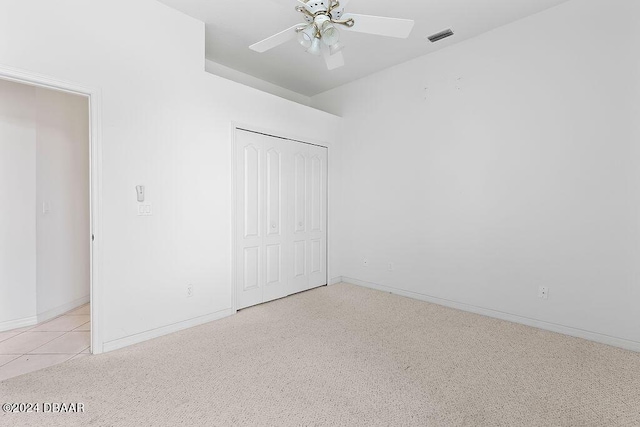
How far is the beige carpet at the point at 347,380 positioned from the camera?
1.69m

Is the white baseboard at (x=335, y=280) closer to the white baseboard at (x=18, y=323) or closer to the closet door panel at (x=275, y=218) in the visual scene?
the closet door panel at (x=275, y=218)

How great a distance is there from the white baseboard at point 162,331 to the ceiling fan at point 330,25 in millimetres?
2614

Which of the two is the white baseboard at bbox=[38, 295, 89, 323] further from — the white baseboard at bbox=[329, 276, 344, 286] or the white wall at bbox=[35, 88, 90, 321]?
the white baseboard at bbox=[329, 276, 344, 286]

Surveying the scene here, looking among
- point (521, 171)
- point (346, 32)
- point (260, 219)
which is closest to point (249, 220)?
point (260, 219)

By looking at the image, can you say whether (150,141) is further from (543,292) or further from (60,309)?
(543,292)

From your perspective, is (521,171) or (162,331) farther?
(521,171)

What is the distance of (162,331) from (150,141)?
175cm

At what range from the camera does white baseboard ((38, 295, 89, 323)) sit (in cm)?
311


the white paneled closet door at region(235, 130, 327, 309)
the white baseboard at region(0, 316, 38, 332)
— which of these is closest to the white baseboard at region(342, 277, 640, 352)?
the white paneled closet door at region(235, 130, 327, 309)

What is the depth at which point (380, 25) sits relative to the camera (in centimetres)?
195

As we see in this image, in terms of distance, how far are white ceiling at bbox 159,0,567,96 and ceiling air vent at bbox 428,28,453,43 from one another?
0.20ft

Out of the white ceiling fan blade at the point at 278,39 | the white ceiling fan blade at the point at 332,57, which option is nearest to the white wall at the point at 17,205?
the white ceiling fan blade at the point at 278,39

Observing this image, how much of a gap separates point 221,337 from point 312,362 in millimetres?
950

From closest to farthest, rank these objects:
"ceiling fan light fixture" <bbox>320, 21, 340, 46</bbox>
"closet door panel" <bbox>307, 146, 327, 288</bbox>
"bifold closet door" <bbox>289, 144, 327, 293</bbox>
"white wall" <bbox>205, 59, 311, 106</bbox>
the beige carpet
A: the beige carpet, "ceiling fan light fixture" <bbox>320, 21, 340, 46</bbox>, "white wall" <bbox>205, 59, 311, 106</bbox>, "bifold closet door" <bbox>289, 144, 327, 293</bbox>, "closet door panel" <bbox>307, 146, 327, 288</bbox>
